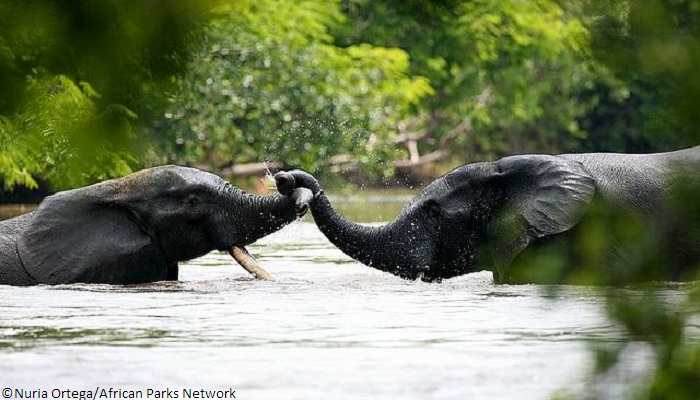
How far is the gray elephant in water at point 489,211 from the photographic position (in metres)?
12.0

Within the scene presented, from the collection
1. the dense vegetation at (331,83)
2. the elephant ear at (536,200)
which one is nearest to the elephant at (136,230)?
the dense vegetation at (331,83)

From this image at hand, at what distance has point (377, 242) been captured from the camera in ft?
40.2

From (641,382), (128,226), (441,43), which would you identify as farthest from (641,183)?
(441,43)

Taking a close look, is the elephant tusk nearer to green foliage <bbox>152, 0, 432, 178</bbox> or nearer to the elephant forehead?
the elephant forehead

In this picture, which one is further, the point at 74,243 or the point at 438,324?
the point at 74,243

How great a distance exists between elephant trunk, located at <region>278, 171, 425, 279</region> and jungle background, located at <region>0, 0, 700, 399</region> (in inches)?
60.1

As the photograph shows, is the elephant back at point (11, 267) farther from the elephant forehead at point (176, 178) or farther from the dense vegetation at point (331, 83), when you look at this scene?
the elephant forehead at point (176, 178)

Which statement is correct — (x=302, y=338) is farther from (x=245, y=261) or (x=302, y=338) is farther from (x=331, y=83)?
(x=331, y=83)

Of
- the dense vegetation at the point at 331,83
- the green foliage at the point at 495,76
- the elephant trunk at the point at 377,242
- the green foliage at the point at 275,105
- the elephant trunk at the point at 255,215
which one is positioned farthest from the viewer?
the green foliage at the point at 495,76

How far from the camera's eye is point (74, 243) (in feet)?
39.6

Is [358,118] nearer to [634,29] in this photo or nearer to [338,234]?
[338,234]

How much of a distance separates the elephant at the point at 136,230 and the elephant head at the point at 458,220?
1.70 feet

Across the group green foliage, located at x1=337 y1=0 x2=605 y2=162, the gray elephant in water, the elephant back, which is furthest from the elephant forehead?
green foliage, located at x1=337 y1=0 x2=605 y2=162

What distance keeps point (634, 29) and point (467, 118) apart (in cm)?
5257
